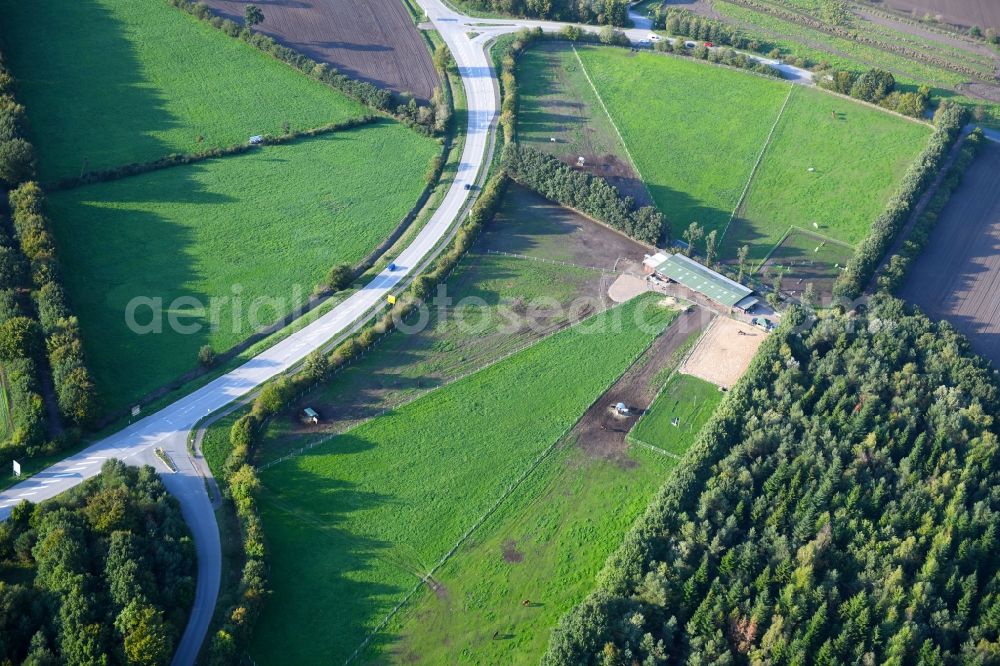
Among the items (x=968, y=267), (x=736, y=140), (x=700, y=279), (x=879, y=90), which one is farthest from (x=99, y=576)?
(x=879, y=90)

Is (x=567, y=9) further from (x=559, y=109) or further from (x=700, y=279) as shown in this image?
(x=700, y=279)

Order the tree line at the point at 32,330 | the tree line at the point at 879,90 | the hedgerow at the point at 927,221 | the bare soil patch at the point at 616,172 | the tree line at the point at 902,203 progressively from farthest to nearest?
the tree line at the point at 879,90
the bare soil patch at the point at 616,172
the hedgerow at the point at 927,221
the tree line at the point at 902,203
the tree line at the point at 32,330

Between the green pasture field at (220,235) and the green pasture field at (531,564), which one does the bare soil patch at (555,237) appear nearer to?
the green pasture field at (220,235)

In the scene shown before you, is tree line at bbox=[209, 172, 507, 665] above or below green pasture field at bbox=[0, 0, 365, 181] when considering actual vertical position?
below

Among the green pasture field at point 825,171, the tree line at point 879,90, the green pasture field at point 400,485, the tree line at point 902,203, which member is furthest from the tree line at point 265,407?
the tree line at point 879,90

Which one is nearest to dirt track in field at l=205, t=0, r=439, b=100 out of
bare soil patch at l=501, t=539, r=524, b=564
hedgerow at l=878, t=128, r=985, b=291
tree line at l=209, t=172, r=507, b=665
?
tree line at l=209, t=172, r=507, b=665

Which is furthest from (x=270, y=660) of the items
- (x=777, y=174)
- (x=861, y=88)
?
(x=861, y=88)

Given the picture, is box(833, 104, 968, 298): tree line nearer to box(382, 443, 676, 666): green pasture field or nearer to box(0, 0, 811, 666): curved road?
box(382, 443, 676, 666): green pasture field

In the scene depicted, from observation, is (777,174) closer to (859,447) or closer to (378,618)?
(859,447)
